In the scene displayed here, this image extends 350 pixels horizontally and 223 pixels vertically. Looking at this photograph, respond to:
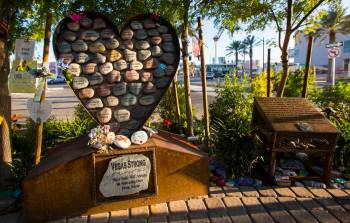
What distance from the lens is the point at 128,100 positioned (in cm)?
370

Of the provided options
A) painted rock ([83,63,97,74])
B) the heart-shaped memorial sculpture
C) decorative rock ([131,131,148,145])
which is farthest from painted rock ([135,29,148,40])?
decorative rock ([131,131,148,145])

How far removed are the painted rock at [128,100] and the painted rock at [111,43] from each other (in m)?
0.57

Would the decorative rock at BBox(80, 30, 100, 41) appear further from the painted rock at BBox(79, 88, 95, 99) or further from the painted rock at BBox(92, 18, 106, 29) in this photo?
the painted rock at BBox(79, 88, 95, 99)

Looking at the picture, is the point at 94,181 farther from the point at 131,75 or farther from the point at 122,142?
the point at 131,75

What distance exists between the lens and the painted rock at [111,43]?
11.8 ft

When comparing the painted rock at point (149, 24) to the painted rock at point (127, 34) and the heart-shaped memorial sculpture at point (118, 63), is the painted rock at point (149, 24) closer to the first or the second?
the heart-shaped memorial sculpture at point (118, 63)

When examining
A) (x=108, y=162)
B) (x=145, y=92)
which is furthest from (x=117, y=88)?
(x=108, y=162)

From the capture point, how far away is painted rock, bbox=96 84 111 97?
357 cm

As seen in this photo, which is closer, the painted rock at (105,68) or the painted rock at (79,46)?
the painted rock at (79,46)

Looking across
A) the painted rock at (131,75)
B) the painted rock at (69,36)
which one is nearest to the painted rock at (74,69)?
the painted rock at (69,36)

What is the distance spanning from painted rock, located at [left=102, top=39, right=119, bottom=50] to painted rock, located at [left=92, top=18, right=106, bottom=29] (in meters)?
0.17

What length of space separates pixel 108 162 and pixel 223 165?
68.9 inches

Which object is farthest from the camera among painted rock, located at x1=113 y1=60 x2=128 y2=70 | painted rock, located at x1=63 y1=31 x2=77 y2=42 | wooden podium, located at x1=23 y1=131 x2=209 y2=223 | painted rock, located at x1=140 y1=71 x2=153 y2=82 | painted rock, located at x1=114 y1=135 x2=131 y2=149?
painted rock, located at x1=140 y1=71 x2=153 y2=82

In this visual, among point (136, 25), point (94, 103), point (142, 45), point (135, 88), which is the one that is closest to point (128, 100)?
point (135, 88)
